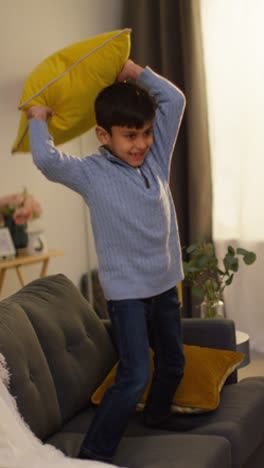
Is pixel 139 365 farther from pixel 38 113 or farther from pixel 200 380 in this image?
pixel 38 113

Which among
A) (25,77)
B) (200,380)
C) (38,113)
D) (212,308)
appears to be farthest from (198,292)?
(25,77)

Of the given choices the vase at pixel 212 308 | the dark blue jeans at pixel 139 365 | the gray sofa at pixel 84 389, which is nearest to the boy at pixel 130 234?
the dark blue jeans at pixel 139 365

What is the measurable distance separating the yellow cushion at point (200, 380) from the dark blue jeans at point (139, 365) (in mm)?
52

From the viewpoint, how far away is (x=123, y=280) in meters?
1.69

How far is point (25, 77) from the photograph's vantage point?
3.69 m

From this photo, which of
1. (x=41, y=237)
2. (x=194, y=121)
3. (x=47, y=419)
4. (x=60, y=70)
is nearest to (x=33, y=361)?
(x=47, y=419)

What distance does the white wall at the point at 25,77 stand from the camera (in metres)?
3.57

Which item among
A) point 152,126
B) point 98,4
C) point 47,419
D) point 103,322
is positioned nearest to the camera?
point 47,419

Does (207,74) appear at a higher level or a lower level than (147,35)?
lower

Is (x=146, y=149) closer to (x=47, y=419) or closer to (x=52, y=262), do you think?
(x=47, y=419)

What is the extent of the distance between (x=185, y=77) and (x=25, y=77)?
1071mm

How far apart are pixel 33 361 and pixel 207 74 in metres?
2.72

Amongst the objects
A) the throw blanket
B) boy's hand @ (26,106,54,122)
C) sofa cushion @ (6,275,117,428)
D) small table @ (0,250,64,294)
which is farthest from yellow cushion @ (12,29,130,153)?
small table @ (0,250,64,294)

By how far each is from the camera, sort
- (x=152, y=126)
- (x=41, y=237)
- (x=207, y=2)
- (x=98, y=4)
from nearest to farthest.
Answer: (x=152, y=126), (x=41, y=237), (x=207, y=2), (x=98, y=4)
